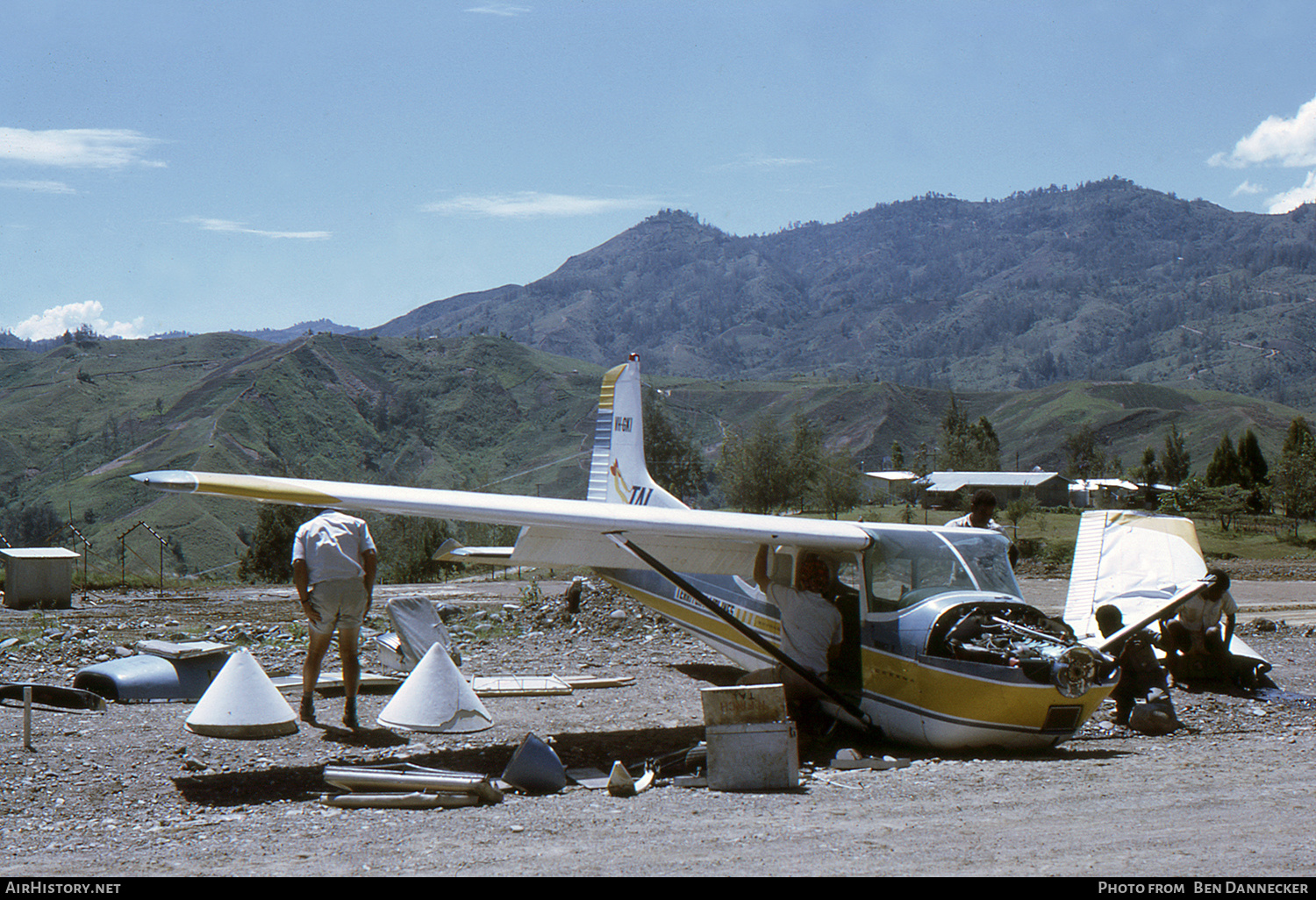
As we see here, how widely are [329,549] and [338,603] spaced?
1.47 ft

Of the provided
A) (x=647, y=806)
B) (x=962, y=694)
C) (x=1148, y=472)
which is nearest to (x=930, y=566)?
(x=962, y=694)

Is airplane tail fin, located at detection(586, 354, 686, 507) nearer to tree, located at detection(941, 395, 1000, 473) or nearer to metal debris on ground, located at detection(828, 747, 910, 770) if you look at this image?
metal debris on ground, located at detection(828, 747, 910, 770)

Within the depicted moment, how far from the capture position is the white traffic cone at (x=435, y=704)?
335 inches

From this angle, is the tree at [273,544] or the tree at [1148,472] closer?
the tree at [273,544]

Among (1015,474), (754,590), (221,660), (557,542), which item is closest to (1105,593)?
(754,590)

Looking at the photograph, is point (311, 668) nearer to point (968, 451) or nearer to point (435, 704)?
point (435, 704)

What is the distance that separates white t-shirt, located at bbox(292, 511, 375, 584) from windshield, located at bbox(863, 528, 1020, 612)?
4.19m

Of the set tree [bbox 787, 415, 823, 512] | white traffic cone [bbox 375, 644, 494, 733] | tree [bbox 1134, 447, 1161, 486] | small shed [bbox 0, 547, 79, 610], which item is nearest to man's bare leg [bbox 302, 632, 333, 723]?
white traffic cone [bbox 375, 644, 494, 733]

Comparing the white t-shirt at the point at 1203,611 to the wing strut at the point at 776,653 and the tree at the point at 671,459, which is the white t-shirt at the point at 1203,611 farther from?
the tree at the point at 671,459

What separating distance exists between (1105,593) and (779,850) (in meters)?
9.15

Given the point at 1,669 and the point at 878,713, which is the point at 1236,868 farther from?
the point at 1,669

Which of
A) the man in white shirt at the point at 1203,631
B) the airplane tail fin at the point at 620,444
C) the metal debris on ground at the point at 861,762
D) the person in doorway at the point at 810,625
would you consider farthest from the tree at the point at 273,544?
the metal debris on ground at the point at 861,762

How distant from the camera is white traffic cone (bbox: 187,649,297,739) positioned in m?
8.00

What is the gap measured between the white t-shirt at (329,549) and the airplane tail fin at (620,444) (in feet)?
22.3
